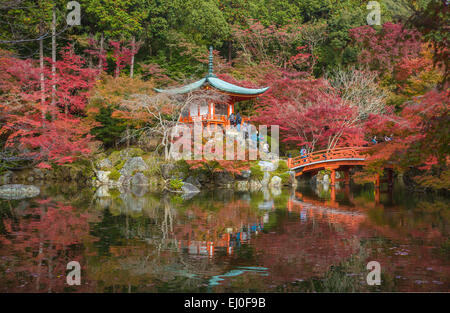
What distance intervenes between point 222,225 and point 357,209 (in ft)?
17.6

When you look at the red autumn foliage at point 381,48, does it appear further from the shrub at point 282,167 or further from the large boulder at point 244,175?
the large boulder at point 244,175

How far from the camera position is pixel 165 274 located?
581 centimetres

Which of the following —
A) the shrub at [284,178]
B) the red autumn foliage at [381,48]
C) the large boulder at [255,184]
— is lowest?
the large boulder at [255,184]

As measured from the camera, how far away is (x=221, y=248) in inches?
293

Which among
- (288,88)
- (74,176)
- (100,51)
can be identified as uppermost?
(100,51)

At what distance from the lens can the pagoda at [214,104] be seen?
77.9ft

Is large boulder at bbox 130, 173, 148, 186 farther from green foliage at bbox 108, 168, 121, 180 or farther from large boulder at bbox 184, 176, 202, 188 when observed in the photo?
large boulder at bbox 184, 176, 202, 188

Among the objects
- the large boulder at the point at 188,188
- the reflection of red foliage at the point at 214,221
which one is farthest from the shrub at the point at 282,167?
the reflection of red foliage at the point at 214,221

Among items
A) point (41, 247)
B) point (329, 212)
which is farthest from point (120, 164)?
point (41, 247)

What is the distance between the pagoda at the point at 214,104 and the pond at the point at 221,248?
38.4 feet

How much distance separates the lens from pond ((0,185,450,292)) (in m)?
5.46
